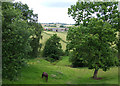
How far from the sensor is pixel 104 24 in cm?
3278

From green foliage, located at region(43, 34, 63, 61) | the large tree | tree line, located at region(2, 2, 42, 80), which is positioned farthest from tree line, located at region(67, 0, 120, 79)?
green foliage, located at region(43, 34, 63, 61)

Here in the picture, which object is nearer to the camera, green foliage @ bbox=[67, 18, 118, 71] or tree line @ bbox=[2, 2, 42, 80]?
tree line @ bbox=[2, 2, 42, 80]

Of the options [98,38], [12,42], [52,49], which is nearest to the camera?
[12,42]

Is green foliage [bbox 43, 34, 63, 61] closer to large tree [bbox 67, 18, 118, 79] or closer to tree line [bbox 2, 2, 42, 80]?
large tree [bbox 67, 18, 118, 79]

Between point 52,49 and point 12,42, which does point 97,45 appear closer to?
point 12,42

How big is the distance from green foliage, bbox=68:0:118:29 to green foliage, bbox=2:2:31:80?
14.7 meters

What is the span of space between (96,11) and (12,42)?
20493 mm

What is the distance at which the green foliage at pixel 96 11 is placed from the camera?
117 ft

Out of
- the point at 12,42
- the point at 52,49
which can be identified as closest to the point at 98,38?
the point at 12,42

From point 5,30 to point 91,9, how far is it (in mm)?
20445

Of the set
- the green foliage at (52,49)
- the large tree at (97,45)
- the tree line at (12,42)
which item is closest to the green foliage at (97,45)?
the large tree at (97,45)

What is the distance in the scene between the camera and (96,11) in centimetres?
3625

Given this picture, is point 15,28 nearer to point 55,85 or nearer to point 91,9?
point 55,85

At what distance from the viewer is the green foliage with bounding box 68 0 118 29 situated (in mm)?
35562
